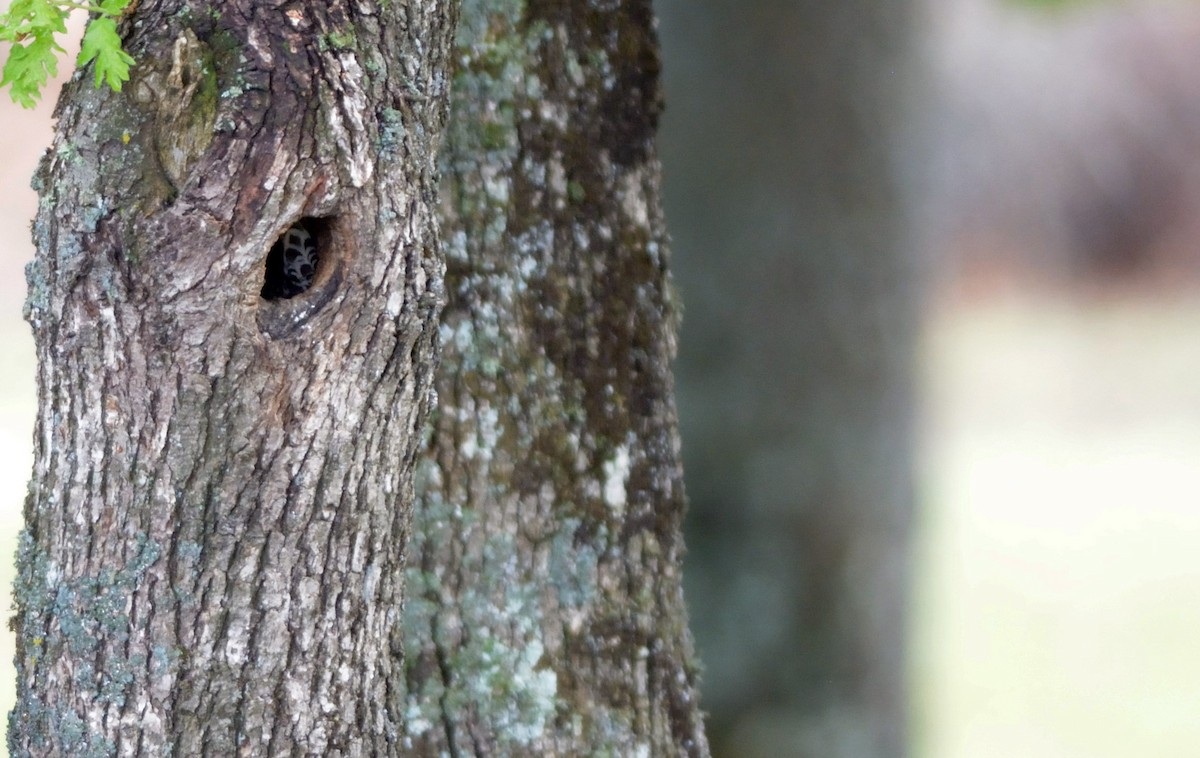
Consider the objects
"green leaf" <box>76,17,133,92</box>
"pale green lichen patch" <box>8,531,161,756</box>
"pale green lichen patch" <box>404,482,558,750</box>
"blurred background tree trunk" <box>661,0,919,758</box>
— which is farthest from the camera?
"blurred background tree trunk" <box>661,0,919,758</box>

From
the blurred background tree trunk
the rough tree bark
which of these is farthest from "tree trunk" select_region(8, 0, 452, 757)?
the blurred background tree trunk

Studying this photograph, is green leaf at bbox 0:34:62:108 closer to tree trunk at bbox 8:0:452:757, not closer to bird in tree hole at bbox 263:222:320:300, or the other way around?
tree trunk at bbox 8:0:452:757

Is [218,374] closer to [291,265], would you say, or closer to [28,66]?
[291,265]

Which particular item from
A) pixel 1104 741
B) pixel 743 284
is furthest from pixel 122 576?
pixel 1104 741

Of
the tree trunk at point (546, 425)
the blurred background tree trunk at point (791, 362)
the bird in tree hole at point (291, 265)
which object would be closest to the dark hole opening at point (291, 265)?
the bird in tree hole at point (291, 265)

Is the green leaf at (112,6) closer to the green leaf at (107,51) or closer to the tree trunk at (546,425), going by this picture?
the green leaf at (107,51)

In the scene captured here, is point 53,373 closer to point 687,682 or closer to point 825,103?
point 687,682
